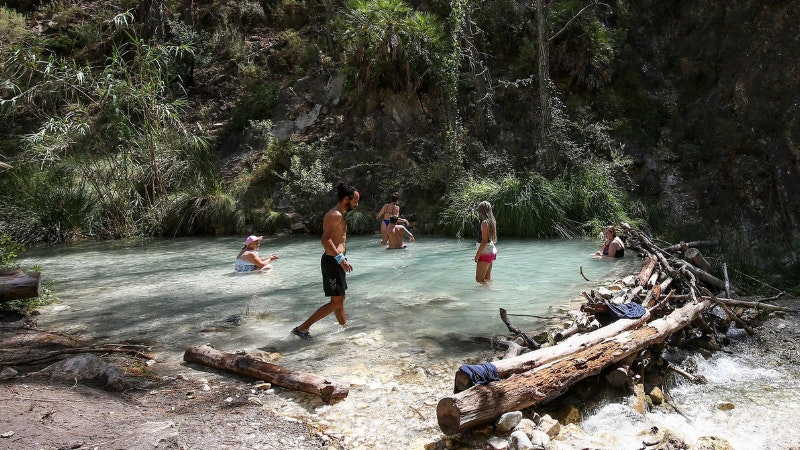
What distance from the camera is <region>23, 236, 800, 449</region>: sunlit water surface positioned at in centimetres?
446

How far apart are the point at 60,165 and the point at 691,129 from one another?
17910 mm

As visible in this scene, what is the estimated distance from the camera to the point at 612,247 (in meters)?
10.8

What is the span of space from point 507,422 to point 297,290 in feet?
18.5

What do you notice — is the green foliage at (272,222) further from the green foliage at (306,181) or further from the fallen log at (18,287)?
the fallen log at (18,287)

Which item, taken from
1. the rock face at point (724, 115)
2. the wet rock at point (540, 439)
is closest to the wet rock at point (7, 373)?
the wet rock at point (540, 439)

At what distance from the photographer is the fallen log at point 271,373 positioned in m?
4.53

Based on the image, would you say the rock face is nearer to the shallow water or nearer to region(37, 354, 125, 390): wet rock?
the shallow water

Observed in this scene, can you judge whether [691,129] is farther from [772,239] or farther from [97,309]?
[97,309]

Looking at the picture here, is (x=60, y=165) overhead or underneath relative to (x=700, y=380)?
overhead

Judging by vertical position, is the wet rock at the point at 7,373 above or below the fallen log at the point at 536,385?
below

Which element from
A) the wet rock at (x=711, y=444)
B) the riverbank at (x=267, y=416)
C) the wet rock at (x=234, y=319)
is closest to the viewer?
the riverbank at (x=267, y=416)

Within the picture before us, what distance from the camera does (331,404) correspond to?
14.7 feet

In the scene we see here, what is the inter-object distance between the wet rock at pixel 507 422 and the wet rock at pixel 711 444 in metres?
1.20

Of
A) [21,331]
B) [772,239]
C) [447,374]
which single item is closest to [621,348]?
[447,374]
